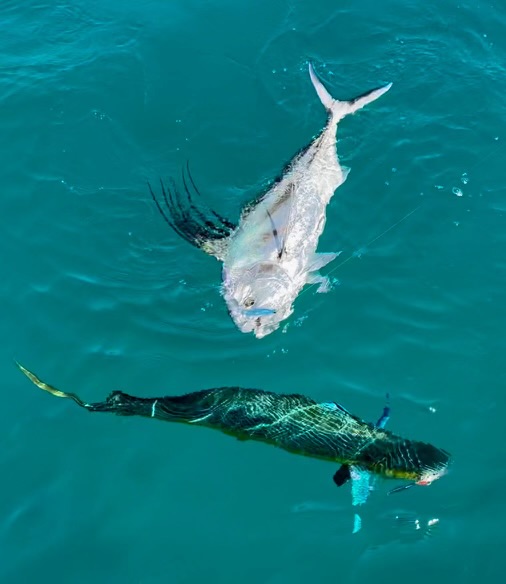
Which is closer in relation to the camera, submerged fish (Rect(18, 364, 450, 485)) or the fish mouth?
submerged fish (Rect(18, 364, 450, 485))

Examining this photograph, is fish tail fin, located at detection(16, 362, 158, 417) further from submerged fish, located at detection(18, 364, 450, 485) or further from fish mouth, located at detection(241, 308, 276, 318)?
fish mouth, located at detection(241, 308, 276, 318)

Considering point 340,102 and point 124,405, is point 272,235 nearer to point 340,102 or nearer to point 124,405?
point 340,102

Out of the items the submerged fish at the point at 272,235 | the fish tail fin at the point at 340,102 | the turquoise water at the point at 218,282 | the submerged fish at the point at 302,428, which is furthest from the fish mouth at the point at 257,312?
the fish tail fin at the point at 340,102

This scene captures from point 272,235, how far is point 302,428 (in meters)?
2.85

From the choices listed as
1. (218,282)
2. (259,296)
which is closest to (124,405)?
(259,296)

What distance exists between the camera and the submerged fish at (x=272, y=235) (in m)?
6.78

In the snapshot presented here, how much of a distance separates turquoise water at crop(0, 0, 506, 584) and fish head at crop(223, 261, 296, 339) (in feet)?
0.47

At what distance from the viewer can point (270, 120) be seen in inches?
360

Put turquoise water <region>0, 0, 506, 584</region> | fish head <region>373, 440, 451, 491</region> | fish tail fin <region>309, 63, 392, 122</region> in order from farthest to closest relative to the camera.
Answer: fish tail fin <region>309, 63, 392, 122</region> → turquoise water <region>0, 0, 506, 584</region> → fish head <region>373, 440, 451, 491</region>

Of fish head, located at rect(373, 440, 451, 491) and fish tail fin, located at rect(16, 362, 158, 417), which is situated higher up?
fish tail fin, located at rect(16, 362, 158, 417)

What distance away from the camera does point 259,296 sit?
265 inches

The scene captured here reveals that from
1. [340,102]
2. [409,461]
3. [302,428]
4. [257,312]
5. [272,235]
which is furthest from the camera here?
[340,102]

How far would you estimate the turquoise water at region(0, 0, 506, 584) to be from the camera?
557 centimetres

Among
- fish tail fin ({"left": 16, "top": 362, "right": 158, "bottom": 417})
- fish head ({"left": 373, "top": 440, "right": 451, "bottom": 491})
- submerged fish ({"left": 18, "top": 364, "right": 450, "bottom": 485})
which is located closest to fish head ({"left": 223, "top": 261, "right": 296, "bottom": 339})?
submerged fish ({"left": 18, "top": 364, "right": 450, "bottom": 485})
